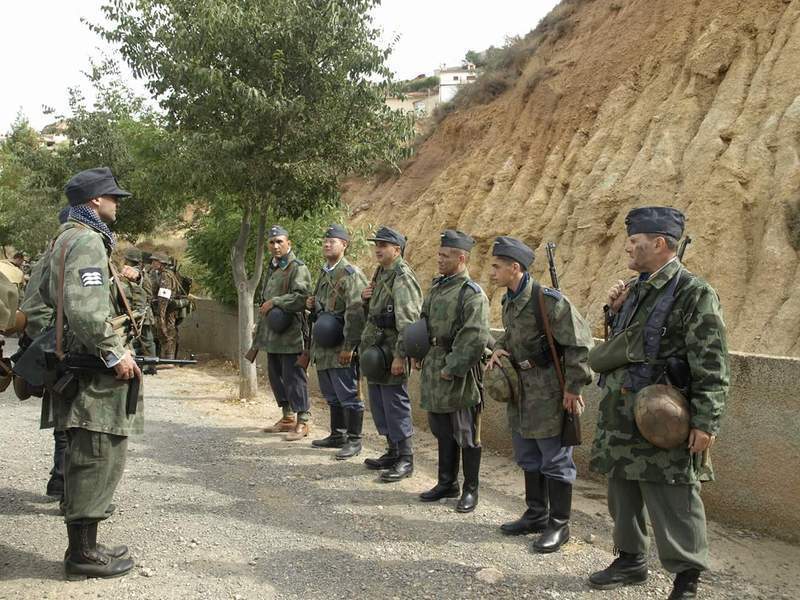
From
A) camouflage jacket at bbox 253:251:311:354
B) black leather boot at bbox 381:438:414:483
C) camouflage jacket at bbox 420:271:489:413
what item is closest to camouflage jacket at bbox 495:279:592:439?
camouflage jacket at bbox 420:271:489:413

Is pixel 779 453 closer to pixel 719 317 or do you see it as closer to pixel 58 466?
pixel 719 317

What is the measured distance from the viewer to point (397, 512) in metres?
4.90

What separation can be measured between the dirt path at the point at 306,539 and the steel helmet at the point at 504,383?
0.89 meters

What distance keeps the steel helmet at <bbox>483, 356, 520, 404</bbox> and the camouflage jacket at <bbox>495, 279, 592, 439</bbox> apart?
5 centimetres

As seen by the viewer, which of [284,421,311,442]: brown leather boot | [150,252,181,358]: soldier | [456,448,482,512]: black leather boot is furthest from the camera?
[150,252,181,358]: soldier

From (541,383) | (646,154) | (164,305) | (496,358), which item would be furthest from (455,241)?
(646,154)

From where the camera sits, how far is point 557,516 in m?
4.35

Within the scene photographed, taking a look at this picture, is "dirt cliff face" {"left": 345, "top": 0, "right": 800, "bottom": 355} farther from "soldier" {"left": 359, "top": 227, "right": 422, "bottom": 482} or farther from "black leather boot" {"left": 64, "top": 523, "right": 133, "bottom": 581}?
"black leather boot" {"left": 64, "top": 523, "right": 133, "bottom": 581}

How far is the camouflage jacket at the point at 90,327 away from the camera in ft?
11.6

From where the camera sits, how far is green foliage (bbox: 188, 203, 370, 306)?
11.0 meters

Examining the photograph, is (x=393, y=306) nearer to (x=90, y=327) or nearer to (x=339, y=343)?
(x=339, y=343)

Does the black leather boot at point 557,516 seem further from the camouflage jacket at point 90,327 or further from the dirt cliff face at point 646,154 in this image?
the dirt cliff face at point 646,154

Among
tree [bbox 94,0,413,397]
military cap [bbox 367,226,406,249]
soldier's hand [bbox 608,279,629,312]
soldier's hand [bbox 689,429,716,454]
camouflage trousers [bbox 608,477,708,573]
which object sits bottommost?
camouflage trousers [bbox 608,477,708,573]

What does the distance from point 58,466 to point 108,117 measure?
54.3 ft
